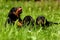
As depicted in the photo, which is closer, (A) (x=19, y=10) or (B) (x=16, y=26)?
(B) (x=16, y=26)

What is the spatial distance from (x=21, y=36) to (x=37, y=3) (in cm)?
738

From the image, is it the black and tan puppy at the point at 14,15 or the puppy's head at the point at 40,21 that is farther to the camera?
the puppy's head at the point at 40,21

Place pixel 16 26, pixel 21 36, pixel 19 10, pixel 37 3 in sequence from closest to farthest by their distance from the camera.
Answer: pixel 21 36 → pixel 16 26 → pixel 19 10 → pixel 37 3

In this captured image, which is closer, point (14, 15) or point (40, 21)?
point (14, 15)

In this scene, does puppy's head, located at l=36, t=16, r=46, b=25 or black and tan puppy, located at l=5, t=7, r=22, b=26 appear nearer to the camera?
black and tan puppy, located at l=5, t=7, r=22, b=26

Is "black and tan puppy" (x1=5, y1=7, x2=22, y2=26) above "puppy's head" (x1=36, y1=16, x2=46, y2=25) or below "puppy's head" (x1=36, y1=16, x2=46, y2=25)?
above

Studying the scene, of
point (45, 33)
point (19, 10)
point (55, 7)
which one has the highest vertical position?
point (19, 10)

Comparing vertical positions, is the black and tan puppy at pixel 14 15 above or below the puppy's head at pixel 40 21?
above

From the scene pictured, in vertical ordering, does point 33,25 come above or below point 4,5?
above

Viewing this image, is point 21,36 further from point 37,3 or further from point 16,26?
point 37,3

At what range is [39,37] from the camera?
5434 mm

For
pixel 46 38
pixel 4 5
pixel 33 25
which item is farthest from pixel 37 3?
pixel 46 38

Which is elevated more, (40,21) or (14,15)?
(14,15)

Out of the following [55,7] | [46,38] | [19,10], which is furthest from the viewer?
[55,7]
